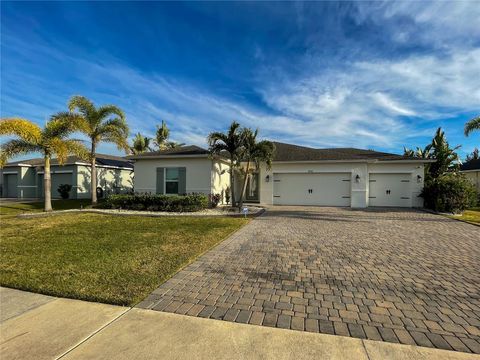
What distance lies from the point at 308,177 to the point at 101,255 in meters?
14.0

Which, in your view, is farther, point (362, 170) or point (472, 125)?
point (362, 170)

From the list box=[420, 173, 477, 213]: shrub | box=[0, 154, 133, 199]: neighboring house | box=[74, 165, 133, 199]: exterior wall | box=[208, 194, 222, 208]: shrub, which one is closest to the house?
box=[208, 194, 222, 208]: shrub

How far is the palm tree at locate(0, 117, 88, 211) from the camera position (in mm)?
12687

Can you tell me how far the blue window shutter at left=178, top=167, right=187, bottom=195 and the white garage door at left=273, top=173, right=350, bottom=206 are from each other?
582cm

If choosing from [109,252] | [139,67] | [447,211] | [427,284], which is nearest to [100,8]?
[139,67]

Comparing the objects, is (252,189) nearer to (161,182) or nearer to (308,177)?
(308,177)

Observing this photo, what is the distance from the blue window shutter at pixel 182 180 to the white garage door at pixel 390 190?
38.4 feet

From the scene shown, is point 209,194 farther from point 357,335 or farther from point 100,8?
point 357,335

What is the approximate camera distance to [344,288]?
4.05 metres

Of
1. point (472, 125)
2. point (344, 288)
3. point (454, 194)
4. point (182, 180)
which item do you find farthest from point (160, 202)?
point (472, 125)

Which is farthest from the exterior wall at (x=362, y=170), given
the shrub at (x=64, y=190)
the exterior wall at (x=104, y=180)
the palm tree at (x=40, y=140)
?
the shrub at (x=64, y=190)

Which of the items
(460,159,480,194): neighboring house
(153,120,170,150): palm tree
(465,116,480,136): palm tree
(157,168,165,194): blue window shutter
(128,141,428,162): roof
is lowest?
(157,168,165,194): blue window shutter

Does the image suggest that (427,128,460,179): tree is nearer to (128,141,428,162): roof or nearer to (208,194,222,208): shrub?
(128,141,428,162): roof

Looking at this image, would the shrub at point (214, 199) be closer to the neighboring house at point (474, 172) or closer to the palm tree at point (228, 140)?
the palm tree at point (228, 140)
